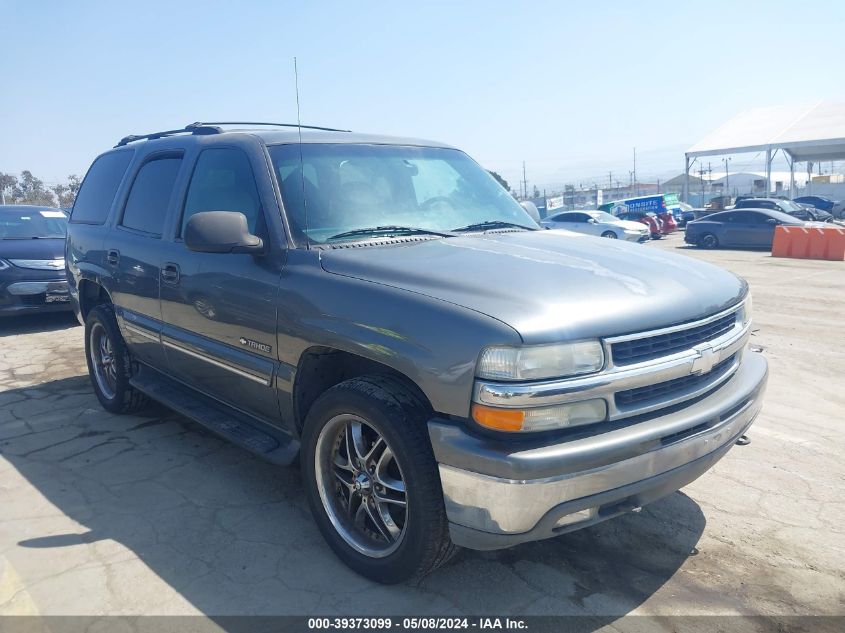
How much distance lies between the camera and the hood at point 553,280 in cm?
253

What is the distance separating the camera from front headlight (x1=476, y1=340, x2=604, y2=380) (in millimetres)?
2408

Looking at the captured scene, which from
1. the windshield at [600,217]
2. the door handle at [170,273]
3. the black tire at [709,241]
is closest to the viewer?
the door handle at [170,273]

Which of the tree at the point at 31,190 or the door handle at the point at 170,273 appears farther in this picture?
the tree at the point at 31,190

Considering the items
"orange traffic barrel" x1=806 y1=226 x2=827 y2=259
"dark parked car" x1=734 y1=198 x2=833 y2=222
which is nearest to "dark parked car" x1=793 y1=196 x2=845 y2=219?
"dark parked car" x1=734 y1=198 x2=833 y2=222

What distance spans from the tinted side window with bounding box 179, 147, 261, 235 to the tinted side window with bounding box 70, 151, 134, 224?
4.29 feet

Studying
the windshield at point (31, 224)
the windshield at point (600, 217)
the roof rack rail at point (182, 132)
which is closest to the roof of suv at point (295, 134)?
the roof rack rail at point (182, 132)

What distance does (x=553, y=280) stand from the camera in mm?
2811

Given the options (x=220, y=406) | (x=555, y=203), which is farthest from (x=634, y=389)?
(x=555, y=203)

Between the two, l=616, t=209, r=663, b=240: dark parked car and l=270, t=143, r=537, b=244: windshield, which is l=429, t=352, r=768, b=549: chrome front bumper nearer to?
l=270, t=143, r=537, b=244: windshield

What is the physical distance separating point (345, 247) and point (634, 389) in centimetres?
150

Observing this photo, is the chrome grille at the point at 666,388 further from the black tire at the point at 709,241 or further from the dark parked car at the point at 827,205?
the dark parked car at the point at 827,205

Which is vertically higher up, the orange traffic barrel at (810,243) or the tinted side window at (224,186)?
the tinted side window at (224,186)

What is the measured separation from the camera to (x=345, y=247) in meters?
3.32

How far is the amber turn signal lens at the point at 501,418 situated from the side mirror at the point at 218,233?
4.89 ft
